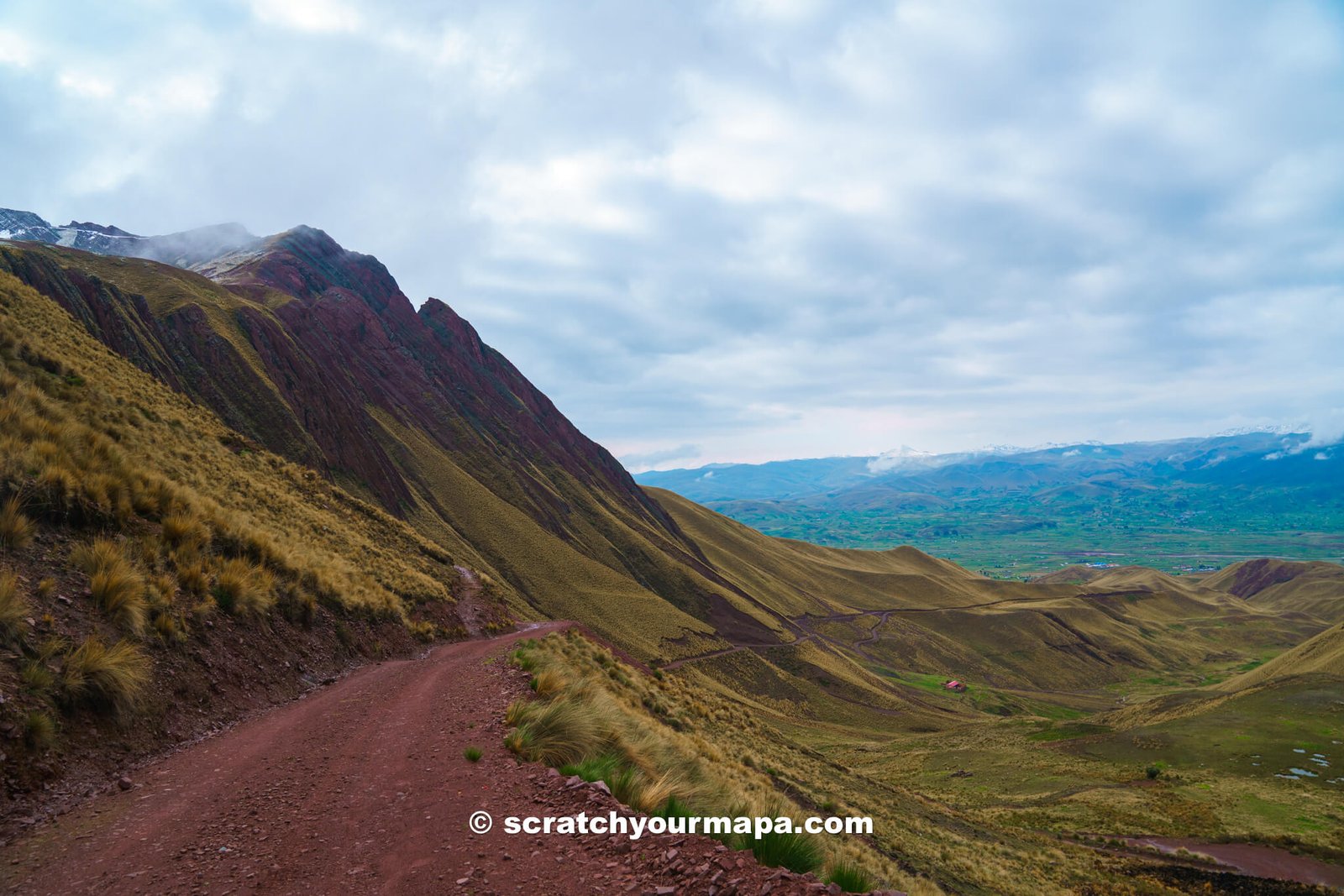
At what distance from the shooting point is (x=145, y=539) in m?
12.2

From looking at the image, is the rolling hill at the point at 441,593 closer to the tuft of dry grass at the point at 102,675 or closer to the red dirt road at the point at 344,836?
the tuft of dry grass at the point at 102,675

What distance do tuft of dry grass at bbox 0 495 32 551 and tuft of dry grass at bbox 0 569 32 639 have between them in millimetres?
1540

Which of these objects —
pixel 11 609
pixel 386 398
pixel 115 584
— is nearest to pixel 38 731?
pixel 11 609

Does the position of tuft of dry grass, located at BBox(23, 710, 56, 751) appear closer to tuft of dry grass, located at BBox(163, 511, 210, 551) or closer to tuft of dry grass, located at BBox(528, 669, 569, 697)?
tuft of dry grass, located at BBox(163, 511, 210, 551)

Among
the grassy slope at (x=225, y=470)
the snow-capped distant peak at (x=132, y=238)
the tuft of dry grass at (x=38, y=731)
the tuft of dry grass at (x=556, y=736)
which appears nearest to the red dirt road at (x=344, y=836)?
the tuft of dry grass at (x=556, y=736)

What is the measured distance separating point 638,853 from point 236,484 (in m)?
24.1

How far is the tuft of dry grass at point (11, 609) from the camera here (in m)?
7.86

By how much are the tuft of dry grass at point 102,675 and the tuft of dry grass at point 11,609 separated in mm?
703

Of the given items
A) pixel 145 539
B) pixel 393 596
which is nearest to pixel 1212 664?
pixel 393 596

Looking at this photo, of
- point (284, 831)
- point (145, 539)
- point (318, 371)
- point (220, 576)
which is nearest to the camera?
point (284, 831)

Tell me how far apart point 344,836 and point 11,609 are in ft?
20.1

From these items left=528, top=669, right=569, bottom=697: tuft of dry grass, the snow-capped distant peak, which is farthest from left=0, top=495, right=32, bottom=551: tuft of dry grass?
the snow-capped distant peak

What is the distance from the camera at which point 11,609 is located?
314 inches

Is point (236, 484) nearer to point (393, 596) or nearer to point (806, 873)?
point (393, 596)
